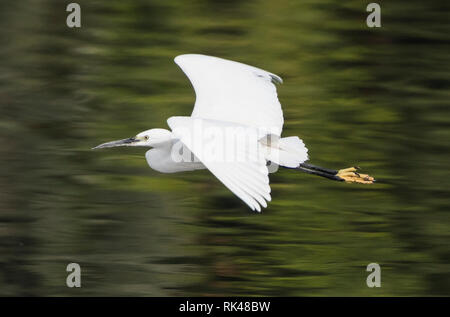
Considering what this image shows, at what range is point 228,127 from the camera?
4641mm

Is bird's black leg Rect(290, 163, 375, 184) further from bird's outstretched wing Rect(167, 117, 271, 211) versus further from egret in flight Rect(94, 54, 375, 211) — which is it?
bird's outstretched wing Rect(167, 117, 271, 211)

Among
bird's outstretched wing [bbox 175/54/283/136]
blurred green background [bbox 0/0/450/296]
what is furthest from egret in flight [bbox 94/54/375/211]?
blurred green background [bbox 0/0/450/296]

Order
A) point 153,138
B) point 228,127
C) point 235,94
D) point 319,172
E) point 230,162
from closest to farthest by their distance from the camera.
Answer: point 230,162, point 228,127, point 153,138, point 235,94, point 319,172

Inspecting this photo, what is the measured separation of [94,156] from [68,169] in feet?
0.67

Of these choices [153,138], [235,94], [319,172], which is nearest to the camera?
[153,138]

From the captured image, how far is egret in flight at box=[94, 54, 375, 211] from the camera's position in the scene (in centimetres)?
443

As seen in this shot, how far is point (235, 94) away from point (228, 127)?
0.72 metres

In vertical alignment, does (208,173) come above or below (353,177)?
above

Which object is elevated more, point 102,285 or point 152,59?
point 152,59

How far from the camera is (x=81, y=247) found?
5.73 m

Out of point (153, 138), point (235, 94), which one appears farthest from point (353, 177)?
point (153, 138)

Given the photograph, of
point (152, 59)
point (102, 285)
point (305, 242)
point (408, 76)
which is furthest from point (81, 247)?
point (408, 76)

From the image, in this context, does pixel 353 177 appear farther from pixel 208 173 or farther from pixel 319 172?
pixel 208 173

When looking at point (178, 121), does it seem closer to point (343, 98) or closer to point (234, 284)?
point (234, 284)
